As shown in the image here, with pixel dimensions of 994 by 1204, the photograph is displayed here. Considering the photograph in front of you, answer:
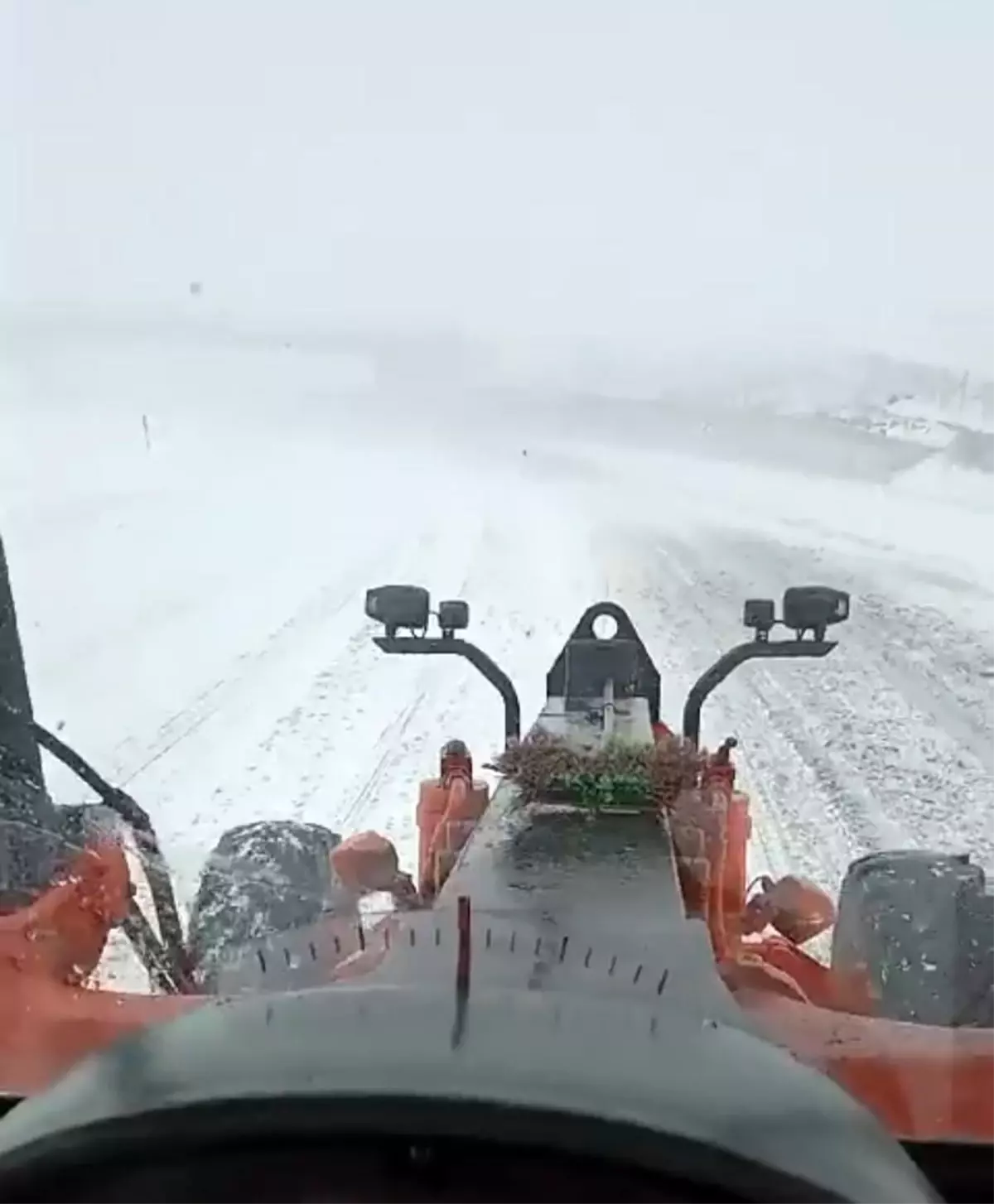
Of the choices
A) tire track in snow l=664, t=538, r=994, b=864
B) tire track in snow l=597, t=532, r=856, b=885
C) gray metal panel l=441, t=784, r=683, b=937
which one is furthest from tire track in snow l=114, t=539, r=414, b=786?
gray metal panel l=441, t=784, r=683, b=937

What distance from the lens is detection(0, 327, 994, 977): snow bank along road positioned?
11.3ft

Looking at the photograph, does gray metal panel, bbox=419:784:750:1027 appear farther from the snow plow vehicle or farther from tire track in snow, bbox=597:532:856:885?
tire track in snow, bbox=597:532:856:885

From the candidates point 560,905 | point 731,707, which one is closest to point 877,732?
point 731,707

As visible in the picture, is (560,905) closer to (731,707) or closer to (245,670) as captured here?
(731,707)

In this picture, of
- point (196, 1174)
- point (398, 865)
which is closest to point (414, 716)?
point (398, 865)

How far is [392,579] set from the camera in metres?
5.09

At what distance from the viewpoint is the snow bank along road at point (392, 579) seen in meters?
3.44

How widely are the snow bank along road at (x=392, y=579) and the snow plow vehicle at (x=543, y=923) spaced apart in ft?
0.62

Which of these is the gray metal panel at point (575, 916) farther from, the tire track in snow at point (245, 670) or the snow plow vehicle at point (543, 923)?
the tire track in snow at point (245, 670)

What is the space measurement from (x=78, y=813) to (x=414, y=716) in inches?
85.5

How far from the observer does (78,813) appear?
70.8 inches

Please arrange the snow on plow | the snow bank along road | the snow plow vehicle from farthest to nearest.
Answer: the snow bank along road
the snow on plow
the snow plow vehicle

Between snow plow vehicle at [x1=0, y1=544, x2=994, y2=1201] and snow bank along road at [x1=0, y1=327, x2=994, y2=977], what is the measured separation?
0.19m

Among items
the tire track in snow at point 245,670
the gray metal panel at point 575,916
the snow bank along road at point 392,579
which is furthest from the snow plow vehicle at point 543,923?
the tire track in snow at point 245,670
